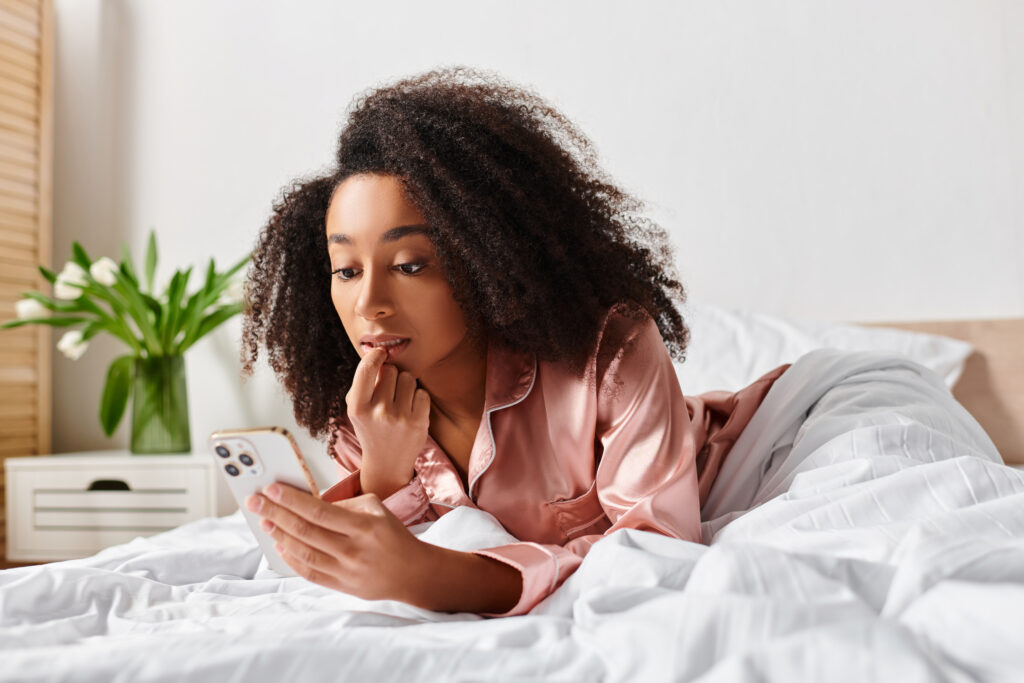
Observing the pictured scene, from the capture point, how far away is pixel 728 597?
534mm

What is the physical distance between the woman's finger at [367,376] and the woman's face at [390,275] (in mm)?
13

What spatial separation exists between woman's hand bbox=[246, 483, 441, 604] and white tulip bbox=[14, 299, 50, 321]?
6.41 feet

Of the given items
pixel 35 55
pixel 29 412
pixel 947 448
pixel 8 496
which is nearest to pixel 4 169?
pixel 35 55

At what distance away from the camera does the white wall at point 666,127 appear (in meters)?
1.98

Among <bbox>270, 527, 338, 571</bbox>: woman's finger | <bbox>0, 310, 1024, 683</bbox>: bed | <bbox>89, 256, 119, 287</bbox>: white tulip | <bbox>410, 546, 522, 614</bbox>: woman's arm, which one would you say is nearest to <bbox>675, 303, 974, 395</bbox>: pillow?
<bbox>0, 310, 1024, 683</bbox>: bed

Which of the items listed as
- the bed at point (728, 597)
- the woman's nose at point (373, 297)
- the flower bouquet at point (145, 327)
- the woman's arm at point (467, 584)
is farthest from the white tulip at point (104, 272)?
the woman's arm at point (467, 584)

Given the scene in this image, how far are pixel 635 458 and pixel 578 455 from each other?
0.10m

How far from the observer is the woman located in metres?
0.92

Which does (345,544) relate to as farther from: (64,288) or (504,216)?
(64,288)

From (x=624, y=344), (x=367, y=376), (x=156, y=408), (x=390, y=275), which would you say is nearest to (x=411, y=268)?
(x=390, y=275)

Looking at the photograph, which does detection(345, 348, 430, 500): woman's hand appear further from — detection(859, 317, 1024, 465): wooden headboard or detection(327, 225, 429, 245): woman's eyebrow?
detection(859, 317, 1024, 465): wooden headboard

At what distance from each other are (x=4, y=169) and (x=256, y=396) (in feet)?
3.10

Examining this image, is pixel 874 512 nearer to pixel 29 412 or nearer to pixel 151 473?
pixel 151 473

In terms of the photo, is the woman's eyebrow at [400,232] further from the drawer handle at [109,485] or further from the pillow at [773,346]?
the drawer handle at [109,485]
